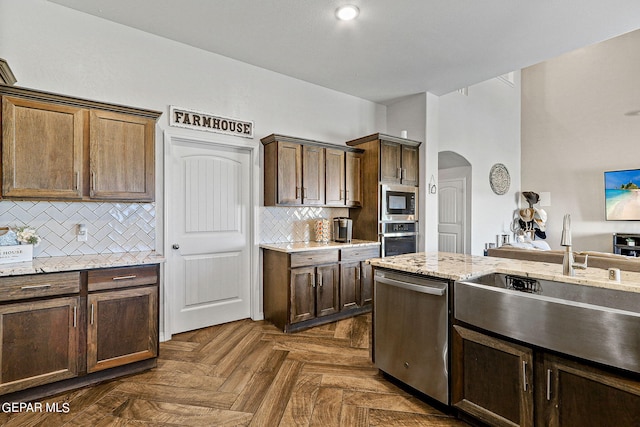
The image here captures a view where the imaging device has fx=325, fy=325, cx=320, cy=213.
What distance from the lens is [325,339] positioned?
133 inches

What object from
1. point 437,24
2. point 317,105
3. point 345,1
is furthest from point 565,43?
point 317,105

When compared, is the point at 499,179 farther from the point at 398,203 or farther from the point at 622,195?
the point at 398,203

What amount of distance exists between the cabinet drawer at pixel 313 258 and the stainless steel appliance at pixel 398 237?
815mm

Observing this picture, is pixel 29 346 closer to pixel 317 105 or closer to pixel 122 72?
pixel 122 72

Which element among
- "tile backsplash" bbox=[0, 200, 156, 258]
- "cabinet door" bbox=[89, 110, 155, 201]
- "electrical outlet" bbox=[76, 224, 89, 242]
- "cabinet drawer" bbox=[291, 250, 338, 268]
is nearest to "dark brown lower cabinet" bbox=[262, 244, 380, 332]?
"cabinet drawer" bbox=[291, 250, 338, 268]

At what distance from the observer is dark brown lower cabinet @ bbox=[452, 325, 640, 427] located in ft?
4.61

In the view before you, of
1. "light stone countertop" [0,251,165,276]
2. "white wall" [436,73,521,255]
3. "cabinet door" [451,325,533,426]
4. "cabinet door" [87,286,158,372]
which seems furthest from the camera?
"white wall" [436,73,521,255]

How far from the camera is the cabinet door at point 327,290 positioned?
373cm

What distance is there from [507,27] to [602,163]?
5182mm

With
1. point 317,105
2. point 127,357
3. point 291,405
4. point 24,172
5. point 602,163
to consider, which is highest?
point 317,105

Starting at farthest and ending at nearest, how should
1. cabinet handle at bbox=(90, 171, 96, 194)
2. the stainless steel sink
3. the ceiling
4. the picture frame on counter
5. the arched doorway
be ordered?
the arched doorway
the ceiling
cabinet handle at bbox=(90, 171, 96, 194)
the picture frame on counter
the stainless steel sink

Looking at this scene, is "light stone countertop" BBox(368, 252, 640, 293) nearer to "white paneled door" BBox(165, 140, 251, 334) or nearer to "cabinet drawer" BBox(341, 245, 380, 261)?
"cabinet drawer" BBox(341, 245, 380, 261)

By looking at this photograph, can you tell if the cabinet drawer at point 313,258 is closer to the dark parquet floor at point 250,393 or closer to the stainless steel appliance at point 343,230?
the stainless steel appliance at point 343,230

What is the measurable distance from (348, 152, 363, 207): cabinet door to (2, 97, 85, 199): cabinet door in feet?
9.50
